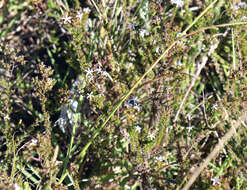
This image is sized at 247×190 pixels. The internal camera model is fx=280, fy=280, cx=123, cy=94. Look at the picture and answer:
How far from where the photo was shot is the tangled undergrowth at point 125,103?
5.20 feet

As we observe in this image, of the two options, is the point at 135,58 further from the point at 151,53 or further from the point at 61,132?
the point at 61,132

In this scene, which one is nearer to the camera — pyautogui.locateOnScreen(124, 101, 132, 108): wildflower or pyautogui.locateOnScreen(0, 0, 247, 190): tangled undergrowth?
pyautogui.locateOnScreen(0, 0, 247, 190): tangled undergrowth

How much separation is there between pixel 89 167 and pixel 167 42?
1.04 metres

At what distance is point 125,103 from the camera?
5.78ft

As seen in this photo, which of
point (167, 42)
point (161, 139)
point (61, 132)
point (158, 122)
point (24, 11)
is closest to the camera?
point (167, 42)

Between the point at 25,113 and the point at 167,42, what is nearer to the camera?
the point at 167,42

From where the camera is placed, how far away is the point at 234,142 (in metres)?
1.90

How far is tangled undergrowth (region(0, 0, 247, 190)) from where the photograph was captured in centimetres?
158

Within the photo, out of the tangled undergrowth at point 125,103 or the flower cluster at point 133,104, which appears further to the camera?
the flower cluster at point 133,104

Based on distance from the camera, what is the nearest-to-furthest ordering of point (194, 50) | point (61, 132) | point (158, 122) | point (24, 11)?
point (158, 122) → point (61, 132) → point (194, 50) → point (24, 11)

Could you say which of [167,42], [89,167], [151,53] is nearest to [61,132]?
[89,167]

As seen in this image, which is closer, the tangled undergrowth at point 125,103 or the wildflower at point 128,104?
the tangled undergrowth at point 125,103

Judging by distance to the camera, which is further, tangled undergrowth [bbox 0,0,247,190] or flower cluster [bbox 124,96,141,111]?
flower cluster [bbox 124,96,141,111]

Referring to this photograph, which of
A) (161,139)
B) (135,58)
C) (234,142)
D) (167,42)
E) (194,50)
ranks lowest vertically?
(234,142)
